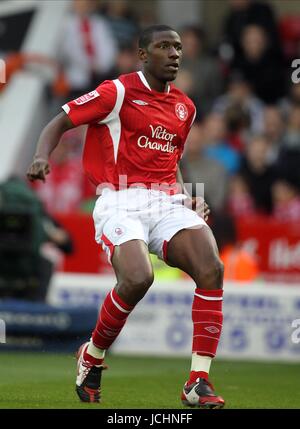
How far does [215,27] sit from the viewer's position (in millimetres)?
20406

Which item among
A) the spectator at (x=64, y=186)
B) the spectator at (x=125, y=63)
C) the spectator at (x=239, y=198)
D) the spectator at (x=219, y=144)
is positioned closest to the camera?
the spectator at (x=239, y=198)

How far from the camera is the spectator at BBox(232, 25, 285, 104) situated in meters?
17.2

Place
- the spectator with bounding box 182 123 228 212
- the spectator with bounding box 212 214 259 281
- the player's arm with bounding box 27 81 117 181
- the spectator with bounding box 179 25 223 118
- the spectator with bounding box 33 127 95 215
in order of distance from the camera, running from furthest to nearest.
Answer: the spectator with bounding box 179 25 223 118, the spectator with bounding box 33 127 95 215, the spectator with bounding box 182 123 228 212, the spectator with bounding box 212 214 259 281, the player's arm with bounding box 27 81 117 181

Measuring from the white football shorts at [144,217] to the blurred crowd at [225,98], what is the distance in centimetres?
657

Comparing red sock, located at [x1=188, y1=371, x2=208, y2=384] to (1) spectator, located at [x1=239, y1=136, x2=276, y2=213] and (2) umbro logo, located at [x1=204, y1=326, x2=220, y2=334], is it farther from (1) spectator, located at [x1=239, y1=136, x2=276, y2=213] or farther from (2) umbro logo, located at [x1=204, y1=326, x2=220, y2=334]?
(1) spectator, located at [x1=239, y1=136, x2=276, y2=213]

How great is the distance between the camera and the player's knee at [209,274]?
7.85 meters

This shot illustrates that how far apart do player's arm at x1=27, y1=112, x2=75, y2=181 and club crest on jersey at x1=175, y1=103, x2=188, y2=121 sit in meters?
0.72

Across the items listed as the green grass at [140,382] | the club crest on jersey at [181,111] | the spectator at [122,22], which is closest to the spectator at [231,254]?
the green grass at [140,382]

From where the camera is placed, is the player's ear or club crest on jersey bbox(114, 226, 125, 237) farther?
the player's ear

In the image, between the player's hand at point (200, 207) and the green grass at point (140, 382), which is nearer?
the green grass at point (140, 382)

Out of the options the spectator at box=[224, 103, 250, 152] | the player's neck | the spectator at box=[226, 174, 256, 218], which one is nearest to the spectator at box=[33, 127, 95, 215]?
the spectator at box=[226, 174, 256, 218]

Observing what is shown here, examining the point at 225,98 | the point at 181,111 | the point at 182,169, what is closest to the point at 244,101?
the point at 225,98

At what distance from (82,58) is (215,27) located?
11.4 feet

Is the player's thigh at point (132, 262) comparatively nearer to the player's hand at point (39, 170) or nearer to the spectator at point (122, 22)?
the player's hand at point (39, 170)
